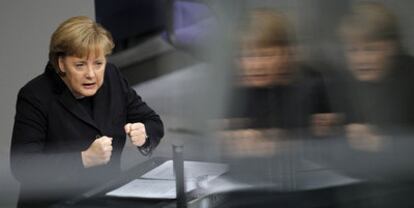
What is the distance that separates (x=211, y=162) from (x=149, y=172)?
0.20m

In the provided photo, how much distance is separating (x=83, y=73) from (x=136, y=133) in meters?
0.14

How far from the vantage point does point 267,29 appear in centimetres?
85

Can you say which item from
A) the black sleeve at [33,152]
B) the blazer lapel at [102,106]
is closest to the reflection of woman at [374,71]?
the black sleeve at [33,152]

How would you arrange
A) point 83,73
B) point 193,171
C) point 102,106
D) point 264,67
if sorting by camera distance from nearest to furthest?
point 264,67 < point 193,171 < point 83,73 < point 102,106

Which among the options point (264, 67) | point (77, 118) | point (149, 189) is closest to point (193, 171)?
point (149, 189)

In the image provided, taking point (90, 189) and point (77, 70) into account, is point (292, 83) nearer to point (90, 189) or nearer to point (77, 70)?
point (90, 189)

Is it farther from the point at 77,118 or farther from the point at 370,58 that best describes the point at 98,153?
the point at 370,58

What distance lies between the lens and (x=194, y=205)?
0.97 metres

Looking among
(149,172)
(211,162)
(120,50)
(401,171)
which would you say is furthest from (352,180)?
(120,50)

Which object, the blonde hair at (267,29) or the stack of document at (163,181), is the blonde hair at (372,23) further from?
the stack of document at (163,181)

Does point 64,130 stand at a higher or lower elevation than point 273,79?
lower

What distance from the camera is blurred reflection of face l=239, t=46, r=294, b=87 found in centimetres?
84

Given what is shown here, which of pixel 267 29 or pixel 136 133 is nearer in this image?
pixel 267 29

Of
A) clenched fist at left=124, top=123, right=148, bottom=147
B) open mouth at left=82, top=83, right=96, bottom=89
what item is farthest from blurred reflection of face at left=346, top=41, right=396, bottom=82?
open mouth at left=82, top=83, right=96, bottom=89
